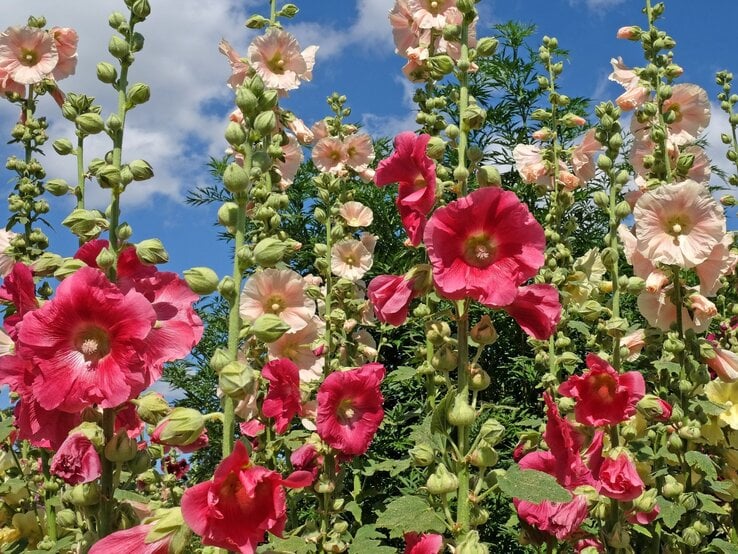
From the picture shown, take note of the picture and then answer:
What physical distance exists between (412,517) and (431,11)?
65.9 inches

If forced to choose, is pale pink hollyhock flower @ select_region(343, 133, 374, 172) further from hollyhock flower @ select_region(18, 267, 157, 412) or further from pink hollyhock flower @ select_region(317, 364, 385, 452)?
hollyhock flower @ select_region(18, 267, 157, 412)

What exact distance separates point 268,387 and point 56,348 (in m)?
1.05

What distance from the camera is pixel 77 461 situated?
1.36 m

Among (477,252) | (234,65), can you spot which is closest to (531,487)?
(477,252)

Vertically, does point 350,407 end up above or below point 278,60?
below

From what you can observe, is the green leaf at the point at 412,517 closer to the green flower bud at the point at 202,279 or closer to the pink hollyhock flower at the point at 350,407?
the green flower bud at the point at 202,279

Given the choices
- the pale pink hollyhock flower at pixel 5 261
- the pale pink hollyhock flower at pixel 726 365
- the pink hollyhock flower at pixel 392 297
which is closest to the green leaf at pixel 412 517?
the pink hollyhock flower at pixel 392 297

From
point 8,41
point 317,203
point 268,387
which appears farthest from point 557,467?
point 317,203

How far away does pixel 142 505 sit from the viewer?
150cm

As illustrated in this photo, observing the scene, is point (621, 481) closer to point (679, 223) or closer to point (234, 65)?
point (679, 223)

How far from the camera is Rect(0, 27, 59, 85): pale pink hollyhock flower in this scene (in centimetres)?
250

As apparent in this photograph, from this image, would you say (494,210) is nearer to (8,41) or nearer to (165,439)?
(165,439)

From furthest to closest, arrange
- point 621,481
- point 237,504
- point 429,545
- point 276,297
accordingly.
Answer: point 276,297 < point 621,481 < point 429,545 < point 237,504

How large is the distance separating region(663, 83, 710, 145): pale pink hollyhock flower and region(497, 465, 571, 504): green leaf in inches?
64.8
